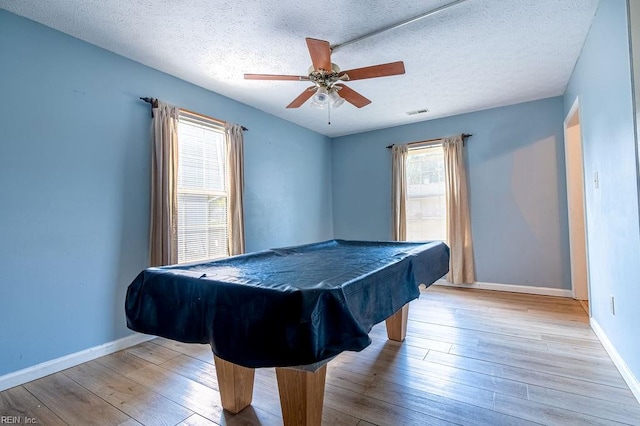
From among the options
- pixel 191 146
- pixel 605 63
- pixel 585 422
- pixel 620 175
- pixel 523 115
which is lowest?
pixel 585 422

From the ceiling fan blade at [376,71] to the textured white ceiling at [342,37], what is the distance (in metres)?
0.41

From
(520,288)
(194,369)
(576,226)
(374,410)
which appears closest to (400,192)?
(520,288)

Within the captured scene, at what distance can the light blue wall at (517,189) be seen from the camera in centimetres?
383

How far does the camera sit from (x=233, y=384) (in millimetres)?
1687

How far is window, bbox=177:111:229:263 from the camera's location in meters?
3.12

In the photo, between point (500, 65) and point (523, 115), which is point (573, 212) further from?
point (500, 65)

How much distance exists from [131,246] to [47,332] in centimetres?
81

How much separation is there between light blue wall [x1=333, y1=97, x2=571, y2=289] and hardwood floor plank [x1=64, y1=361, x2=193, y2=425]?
4.06 meters

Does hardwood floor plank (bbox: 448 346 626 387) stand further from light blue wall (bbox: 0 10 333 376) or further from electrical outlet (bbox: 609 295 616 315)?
light blue wall (bbox: 0 10 333 376)

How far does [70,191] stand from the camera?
2.33m

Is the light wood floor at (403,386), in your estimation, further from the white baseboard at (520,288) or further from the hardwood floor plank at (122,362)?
the white baseboard at (520,288)

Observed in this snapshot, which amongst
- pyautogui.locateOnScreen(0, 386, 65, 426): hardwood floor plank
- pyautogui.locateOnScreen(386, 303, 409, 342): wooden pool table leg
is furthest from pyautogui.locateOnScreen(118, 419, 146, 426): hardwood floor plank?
pyautogui.locateOnScreen(386, 303, 409, 342): wooden pool table leg

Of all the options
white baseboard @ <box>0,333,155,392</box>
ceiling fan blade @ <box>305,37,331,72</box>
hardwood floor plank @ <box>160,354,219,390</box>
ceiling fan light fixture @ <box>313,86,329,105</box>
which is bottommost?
hardwood floor plank @ <box>160,354,219,390</box>

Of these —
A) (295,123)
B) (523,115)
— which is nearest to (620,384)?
(523,115)
